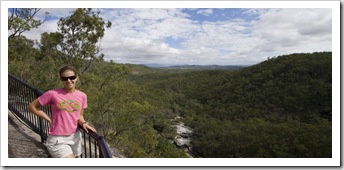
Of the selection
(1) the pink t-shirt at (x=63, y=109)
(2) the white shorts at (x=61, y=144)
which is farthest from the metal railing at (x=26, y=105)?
(1) the pink t-shirt at (x=63, y=109)

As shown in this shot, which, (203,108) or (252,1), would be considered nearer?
(252,1)

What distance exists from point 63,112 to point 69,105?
106mm

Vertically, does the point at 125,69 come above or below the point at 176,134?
above

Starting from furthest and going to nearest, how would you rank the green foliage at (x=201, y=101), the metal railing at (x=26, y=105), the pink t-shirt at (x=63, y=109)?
the green foliage at (x=201, y=101) → the metal railing at (x=26, y=105) → the pink t-shirt at (x=63, y=109)

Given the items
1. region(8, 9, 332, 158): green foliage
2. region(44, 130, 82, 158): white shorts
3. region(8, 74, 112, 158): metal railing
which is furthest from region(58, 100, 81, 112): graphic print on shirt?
region(8, 9, 332, 158): green foliage

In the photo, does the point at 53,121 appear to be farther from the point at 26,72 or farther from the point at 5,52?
the point at 26,72

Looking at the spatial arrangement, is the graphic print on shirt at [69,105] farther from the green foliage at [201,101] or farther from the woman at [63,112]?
the green foliage at [201,101]

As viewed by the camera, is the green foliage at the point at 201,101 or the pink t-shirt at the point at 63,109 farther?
the green foliage at the point at 201,101

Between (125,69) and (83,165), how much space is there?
11.9 meters

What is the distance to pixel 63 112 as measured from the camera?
2.99m

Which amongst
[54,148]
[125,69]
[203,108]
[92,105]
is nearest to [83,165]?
[54,148]

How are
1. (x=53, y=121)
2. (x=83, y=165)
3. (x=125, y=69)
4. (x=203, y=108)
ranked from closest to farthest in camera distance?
(x=53, y=121) < (x=83, y=165) < (x=125, y=69) < (x=203, y=108)

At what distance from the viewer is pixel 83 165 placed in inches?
147

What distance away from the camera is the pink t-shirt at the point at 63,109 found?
2.93 meters
